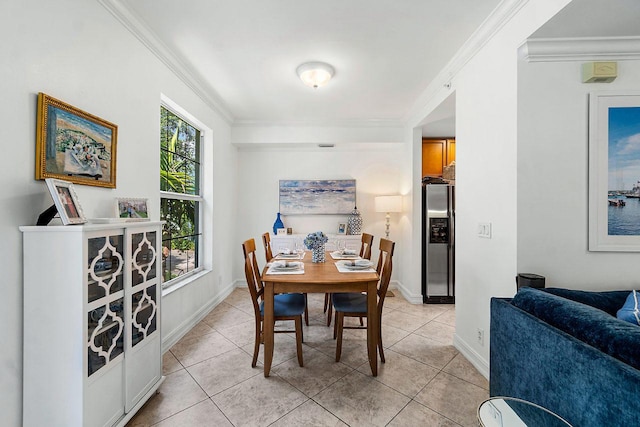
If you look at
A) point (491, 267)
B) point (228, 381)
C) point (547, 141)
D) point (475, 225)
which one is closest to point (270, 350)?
point (228, 381)

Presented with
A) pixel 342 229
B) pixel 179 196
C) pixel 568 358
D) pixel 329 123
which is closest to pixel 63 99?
pixel 179 196

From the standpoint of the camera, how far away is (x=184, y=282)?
292cm

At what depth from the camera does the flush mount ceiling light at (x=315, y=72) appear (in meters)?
2.55

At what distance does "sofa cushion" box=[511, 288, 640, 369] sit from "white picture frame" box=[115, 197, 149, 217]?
2401 mm

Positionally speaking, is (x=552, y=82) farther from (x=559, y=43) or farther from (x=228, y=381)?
(x=228, y=381)

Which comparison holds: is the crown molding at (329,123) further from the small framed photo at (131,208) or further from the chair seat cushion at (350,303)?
the chair seat cushion at (350,303)

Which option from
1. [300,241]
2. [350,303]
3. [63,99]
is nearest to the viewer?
[63,99]

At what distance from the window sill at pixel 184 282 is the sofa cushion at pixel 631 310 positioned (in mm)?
3287

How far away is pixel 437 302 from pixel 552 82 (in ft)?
9.58

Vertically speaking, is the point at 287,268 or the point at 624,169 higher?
the point at 624,169

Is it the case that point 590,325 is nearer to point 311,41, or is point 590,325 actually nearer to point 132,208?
point 311,41

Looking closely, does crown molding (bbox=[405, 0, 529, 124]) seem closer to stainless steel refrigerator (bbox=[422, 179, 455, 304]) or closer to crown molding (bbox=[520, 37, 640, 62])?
crown molding (bbox=[520, 37, 640, 62])

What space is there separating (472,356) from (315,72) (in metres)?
2.95

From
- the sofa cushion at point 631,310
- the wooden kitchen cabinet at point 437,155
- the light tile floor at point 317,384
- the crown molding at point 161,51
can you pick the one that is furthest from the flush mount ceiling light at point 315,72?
the sofa cushion at point 631,310
